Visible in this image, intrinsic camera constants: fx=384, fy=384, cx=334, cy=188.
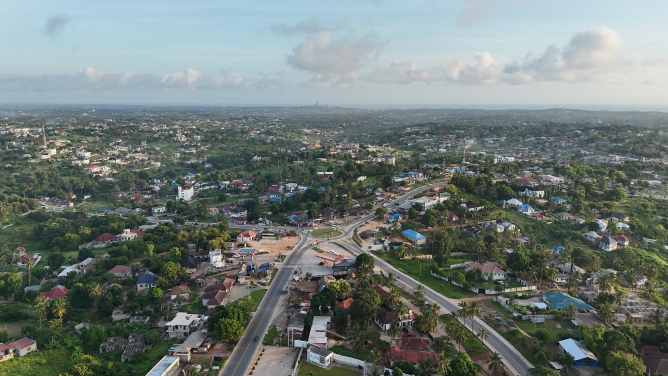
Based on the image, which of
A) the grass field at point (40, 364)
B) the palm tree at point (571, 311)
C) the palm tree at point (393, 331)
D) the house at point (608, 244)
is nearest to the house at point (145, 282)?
the grass field at point (40, 364)

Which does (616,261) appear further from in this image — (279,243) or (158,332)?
(158,332)

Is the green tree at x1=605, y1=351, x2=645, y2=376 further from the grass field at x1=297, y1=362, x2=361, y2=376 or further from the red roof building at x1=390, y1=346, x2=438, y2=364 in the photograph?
the grass field at x1=297, y1=362, x2=361, y2=376

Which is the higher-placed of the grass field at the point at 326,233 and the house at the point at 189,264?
the grass field at the point at 326,233

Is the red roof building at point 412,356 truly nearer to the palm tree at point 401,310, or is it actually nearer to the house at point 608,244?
the palm tree at point 401,310

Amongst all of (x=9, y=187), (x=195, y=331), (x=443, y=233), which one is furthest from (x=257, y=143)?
(x=195, y=331)

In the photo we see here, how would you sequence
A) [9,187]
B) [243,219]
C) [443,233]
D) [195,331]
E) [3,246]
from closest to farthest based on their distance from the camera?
[195,331]
[443,233]
[3,246]
[243,219]
[9,187]

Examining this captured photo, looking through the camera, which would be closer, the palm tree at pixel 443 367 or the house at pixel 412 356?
the palm tree at pixel 443 367

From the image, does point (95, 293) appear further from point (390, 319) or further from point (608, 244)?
point (608, 244)

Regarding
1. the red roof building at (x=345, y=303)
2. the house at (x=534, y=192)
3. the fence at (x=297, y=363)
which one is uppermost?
the house at (x=534, y=192)
